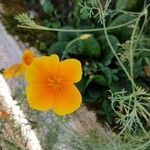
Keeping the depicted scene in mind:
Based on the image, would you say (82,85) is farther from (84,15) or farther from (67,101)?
(67,101)

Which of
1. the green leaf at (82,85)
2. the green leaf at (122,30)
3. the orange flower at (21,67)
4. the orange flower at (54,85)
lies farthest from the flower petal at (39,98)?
the green leaf at (122,30)

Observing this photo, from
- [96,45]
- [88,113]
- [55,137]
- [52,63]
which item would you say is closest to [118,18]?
[96,45]

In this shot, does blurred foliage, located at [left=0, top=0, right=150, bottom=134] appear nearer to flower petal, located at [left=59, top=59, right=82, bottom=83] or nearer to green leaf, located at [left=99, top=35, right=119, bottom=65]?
green leaf, located at [left=99, top=35, right=119, bottom=65]

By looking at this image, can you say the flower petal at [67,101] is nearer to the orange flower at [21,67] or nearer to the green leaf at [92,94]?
the orange flower at [21,67]

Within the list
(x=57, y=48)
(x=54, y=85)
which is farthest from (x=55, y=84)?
(x=57, y=48)

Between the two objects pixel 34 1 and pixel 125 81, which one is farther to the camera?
pixel 34 1

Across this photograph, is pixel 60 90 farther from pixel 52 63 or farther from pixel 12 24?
pixel 12 24
